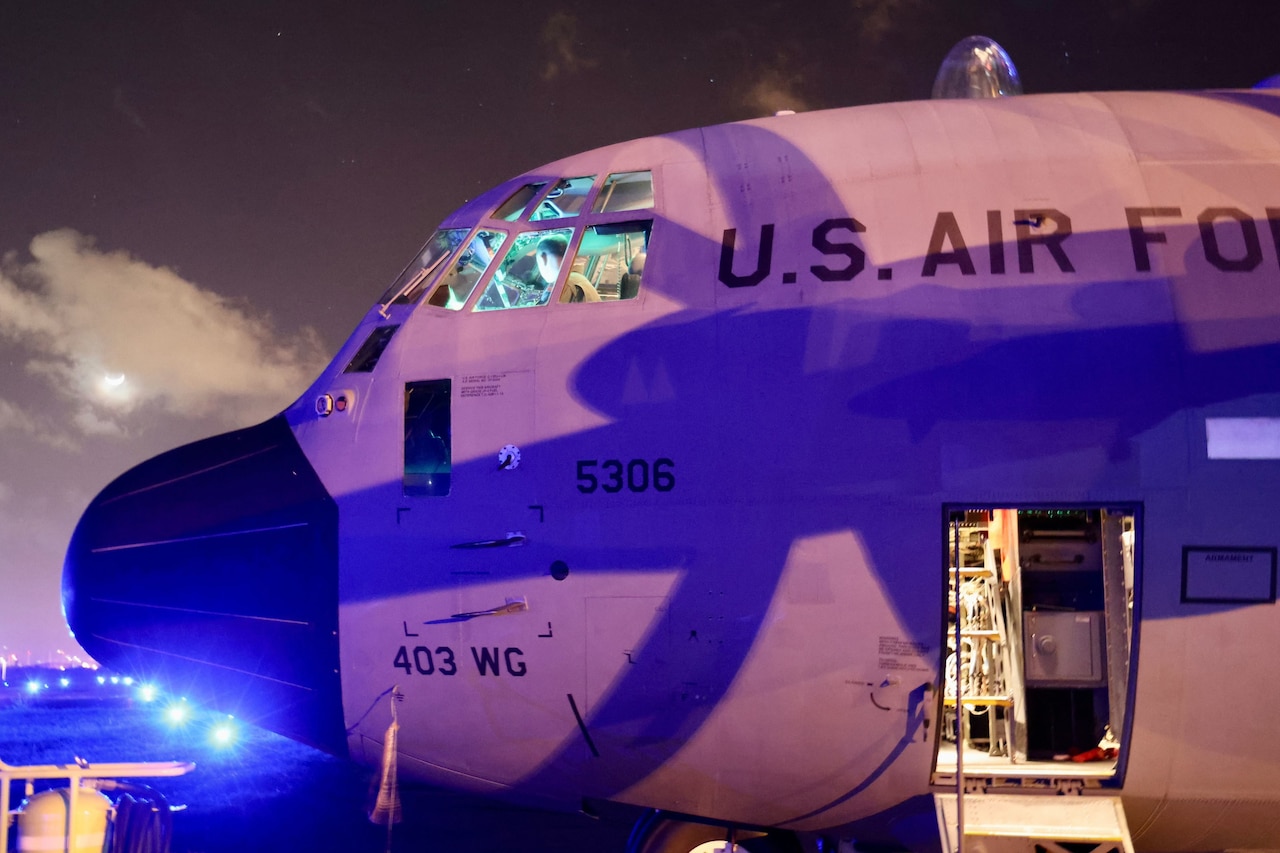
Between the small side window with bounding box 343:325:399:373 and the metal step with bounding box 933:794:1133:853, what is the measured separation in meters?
5.02

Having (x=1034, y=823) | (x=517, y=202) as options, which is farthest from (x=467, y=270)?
(x=1034, y=823)

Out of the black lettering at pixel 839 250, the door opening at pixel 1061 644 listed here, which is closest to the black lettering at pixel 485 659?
the door opening at pixel 1061 644

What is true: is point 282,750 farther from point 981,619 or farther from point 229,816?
point 981,619

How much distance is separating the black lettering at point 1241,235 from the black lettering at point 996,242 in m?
1.32

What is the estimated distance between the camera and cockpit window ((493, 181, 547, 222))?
7.40m

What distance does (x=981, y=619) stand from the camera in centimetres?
844

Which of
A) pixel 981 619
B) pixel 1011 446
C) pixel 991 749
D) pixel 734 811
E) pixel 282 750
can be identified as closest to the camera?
pixel 1011 446

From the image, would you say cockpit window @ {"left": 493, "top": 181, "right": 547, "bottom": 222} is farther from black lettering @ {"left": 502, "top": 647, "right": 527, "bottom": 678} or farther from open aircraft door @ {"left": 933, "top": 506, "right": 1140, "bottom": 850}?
open aircraft door @ {"left": 933, "top": 506, "right": 1140, "bottom": 850}

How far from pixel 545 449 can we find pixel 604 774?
230cm

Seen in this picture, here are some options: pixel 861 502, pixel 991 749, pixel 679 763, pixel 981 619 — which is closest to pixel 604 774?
pixel 679 763

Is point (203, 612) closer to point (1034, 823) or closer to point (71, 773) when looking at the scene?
point (71, 773)

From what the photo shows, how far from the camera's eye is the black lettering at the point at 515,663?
21.2 feet

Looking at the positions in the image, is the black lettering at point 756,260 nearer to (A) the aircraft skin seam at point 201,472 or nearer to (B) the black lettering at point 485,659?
(B) the black lettering at point 485,659

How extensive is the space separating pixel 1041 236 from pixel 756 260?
1925mm
